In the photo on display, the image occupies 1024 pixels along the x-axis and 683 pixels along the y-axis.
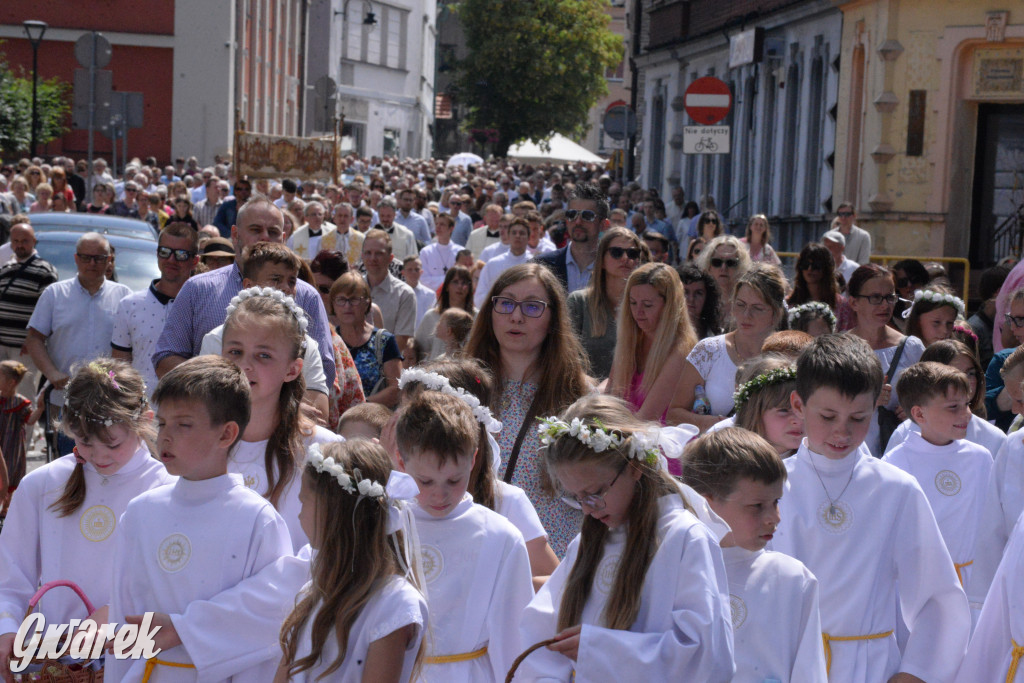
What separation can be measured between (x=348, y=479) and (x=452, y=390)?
850 mm

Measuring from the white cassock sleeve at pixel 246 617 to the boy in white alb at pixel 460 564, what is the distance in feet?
1.28

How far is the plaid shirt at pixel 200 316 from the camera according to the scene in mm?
6922

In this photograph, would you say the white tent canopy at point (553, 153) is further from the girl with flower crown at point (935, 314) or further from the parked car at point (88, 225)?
the girl with flower crown at point (935, 314)

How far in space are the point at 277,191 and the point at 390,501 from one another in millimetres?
17678

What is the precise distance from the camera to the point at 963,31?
705 inches

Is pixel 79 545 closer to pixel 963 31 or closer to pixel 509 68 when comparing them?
pixel 963 31

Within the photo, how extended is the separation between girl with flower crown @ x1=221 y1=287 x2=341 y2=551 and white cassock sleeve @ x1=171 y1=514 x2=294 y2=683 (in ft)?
1.49

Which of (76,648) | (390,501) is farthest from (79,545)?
(390,501)

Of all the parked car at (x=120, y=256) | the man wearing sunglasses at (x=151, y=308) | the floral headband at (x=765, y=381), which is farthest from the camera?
the parked car at (x=120, y=256)

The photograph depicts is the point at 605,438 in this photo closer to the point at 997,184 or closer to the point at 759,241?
the point at 759,241

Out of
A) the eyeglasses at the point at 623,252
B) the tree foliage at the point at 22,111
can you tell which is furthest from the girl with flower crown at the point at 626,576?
the tree foliage at the point at 22,111

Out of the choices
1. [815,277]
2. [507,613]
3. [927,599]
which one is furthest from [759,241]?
[507,613]

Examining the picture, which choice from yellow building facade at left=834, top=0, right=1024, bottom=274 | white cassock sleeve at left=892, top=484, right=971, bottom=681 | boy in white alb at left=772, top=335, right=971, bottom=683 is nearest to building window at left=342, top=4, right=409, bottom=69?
yellow building facade at left=834, top=0, right=1024, bottom=274

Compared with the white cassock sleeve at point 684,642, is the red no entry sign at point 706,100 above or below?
above
